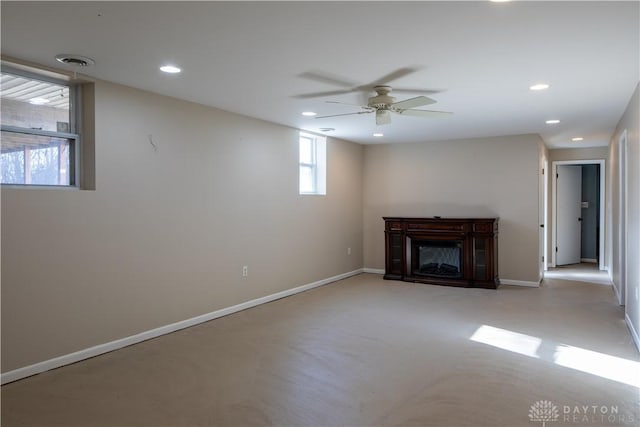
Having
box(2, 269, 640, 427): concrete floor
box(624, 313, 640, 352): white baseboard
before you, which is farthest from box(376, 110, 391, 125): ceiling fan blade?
box(624, 313, 640, 352): white baseboard

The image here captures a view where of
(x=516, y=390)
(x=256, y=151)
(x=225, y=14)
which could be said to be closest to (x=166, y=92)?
(x=256, y=151)

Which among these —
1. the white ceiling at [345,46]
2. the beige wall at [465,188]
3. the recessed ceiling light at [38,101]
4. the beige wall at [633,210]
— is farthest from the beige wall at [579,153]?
the recessed ceiling light at [38,101]

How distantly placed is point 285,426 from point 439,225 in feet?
15.1

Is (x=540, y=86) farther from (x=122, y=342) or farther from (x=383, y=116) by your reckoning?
(x=122, y=342)

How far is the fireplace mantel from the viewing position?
6195mm

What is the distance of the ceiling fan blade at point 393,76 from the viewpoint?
10.9 ft

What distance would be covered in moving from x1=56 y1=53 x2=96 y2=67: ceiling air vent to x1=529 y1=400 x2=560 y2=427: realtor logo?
365 cm

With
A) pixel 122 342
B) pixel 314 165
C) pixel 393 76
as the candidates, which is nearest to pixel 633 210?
pixel 393 76

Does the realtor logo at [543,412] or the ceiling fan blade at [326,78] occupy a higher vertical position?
the ceiling fan blade at [326,78]

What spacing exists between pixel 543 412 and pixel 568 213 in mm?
7140

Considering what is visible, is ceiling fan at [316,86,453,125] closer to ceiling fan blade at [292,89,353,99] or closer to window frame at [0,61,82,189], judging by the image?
ceiling fan blade at [292,89,353,99]

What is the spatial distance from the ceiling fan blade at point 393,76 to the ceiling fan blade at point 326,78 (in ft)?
0.61

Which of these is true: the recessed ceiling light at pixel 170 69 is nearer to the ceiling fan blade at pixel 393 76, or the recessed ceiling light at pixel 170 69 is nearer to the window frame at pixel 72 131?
the window frame at pixel 72 131

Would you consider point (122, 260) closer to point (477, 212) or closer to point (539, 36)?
point (539, 36)
